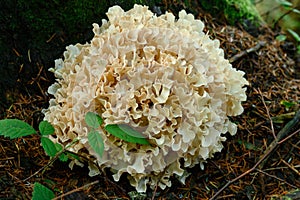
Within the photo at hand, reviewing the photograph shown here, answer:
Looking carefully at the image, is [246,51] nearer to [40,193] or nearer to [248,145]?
[248,145]

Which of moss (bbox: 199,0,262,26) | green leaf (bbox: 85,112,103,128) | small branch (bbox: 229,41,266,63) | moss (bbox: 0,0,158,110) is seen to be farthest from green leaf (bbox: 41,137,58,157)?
moss (bbox: 199,0,262,26)

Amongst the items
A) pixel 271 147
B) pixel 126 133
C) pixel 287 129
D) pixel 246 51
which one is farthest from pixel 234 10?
pixel 126 133

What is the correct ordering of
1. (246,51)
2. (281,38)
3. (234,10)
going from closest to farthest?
(246,51) < (234,10) < (281,38)

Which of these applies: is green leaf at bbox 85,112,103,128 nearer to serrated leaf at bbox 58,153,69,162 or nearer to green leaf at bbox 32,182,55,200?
serrated leaf at bbox 58,153,69,162

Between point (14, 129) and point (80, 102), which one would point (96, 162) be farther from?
point (14, 129)

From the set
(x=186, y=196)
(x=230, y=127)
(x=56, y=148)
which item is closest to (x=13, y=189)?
(x=56, y=148)

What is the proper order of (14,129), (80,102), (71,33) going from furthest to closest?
(71,33), (80,102), (14,129)

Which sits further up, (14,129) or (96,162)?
(14,129)
